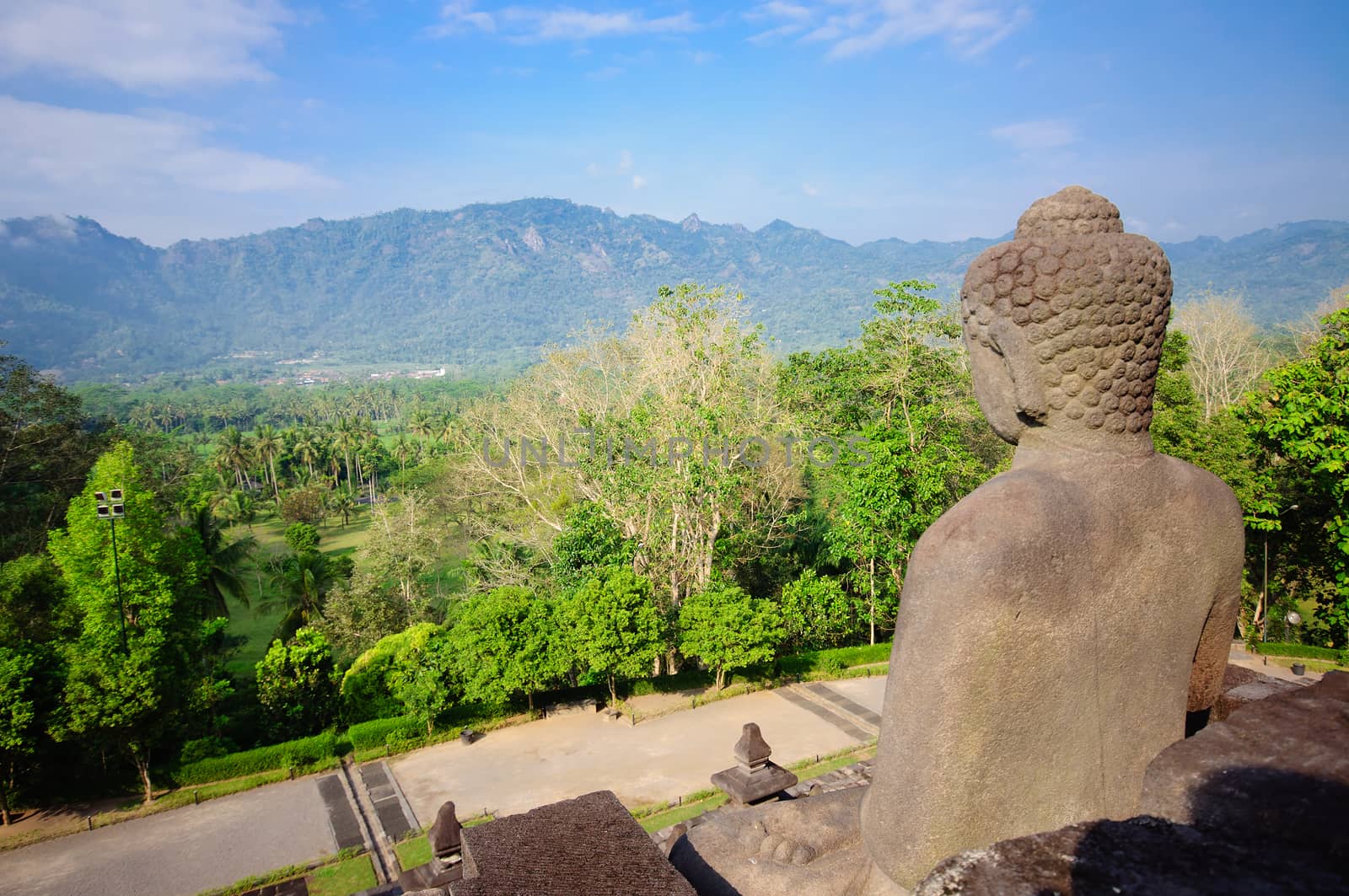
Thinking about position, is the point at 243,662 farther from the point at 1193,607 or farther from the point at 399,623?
the point at 1193,607

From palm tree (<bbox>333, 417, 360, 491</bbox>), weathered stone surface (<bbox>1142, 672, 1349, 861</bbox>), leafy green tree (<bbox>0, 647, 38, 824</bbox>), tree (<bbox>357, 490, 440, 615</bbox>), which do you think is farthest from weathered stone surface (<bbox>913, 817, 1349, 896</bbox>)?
palm tree (<bbox>333, 417, 360, 491</bbox>)

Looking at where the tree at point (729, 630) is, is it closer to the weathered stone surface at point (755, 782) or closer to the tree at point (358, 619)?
the weathered stone surface at point (755, 782)

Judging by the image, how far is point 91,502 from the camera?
18.6 meters

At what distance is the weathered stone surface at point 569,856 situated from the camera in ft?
23.7

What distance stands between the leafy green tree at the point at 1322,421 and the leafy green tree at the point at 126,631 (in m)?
26.1

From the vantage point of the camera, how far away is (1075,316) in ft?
13.1

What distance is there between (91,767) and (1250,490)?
29.8 meters

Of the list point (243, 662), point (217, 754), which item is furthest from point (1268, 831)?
point (243, 662)

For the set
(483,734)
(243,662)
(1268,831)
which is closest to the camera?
(1268,831)

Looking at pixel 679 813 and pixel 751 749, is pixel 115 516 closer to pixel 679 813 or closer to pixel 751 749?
pixel 679 813

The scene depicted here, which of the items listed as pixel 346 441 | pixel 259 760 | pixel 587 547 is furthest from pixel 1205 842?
pixel 346 441

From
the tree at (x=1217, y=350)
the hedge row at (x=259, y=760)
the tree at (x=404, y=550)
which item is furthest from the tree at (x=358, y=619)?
the tree at (x=1217, y=350)

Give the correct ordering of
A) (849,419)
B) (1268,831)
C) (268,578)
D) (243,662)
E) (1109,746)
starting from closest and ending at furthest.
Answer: (1268,831) < (1109,746) < (849,419) < (243,662) < (268,578)

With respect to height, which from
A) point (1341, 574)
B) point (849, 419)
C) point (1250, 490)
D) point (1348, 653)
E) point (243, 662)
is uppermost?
point (849, 419)
